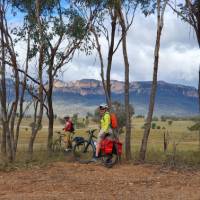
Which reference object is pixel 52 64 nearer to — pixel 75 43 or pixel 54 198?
pixel 75 43

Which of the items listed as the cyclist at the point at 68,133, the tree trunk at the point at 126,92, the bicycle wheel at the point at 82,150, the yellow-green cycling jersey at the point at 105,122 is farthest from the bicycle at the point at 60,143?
the yellow-green cycling jersey at the point at 105,122

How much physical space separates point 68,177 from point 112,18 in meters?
7.50

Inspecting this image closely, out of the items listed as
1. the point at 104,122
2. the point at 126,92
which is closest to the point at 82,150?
the point at 126,92

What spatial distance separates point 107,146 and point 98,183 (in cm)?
269

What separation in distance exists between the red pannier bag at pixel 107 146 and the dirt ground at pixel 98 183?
1.64ft

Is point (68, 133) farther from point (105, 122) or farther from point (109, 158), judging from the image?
point (105, 122)

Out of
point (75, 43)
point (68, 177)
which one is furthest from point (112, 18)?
point (68, 177)

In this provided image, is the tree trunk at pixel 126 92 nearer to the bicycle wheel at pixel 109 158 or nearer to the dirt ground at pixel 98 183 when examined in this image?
the bicycle wheel at pixel 109 158

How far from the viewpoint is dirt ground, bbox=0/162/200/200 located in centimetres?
1177

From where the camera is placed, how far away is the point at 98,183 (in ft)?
43.5

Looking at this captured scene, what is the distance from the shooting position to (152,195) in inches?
465

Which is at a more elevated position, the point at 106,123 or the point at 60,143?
the point at 106,123

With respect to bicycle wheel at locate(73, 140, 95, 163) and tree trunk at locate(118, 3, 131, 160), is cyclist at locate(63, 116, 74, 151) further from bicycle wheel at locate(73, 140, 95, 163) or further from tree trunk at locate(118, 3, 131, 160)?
tree trunk at locate(118, 3, 131, 160)

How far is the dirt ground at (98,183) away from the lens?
38.6 ft
